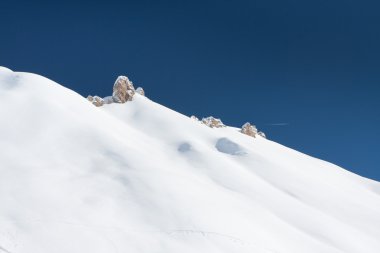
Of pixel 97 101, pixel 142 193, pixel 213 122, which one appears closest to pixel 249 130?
pixel 213 122

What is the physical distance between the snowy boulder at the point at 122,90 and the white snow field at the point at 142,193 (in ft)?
55.5

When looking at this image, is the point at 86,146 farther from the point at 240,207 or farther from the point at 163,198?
the point at 240,207

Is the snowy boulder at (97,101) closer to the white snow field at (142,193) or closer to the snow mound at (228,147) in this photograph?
the white snow field at (142,193)

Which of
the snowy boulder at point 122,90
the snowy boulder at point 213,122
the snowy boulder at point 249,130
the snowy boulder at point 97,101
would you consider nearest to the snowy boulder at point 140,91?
the snowy boulder at point 122,90

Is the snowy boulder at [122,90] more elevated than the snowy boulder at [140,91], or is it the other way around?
the snowy boulder at [140,91]

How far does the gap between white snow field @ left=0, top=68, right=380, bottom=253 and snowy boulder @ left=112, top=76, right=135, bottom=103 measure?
1692 centimetres

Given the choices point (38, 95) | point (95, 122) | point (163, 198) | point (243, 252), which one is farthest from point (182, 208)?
point (38, 95)

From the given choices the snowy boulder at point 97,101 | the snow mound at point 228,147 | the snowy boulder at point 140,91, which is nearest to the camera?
the snow mound at point 228,147

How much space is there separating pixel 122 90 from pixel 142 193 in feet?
152

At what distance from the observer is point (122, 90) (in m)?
72.7

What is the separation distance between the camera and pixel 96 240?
71.3ft

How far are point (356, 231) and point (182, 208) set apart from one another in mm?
18476

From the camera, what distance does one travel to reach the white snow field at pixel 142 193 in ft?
74.6

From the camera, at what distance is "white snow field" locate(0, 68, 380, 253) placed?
22750 mm
